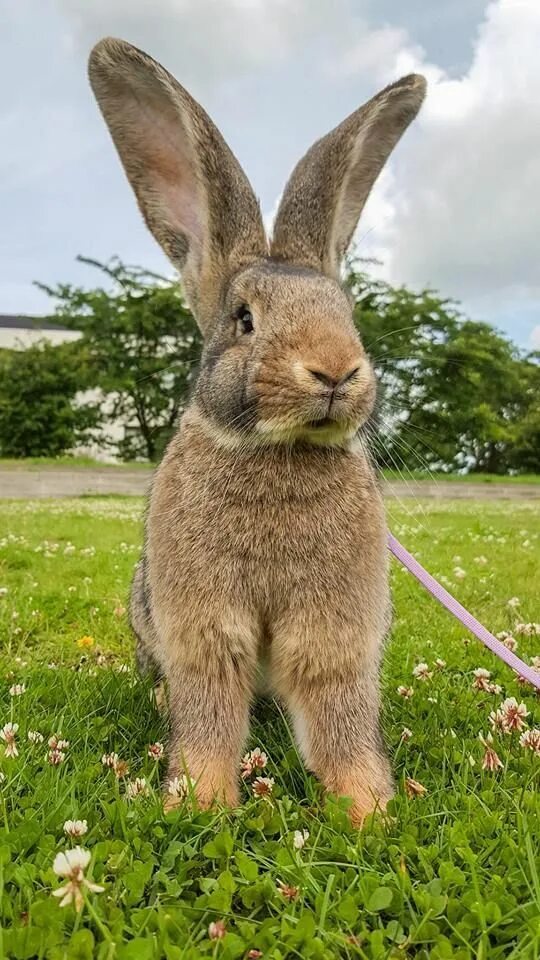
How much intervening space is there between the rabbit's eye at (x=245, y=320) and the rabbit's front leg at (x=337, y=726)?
1.20 meters

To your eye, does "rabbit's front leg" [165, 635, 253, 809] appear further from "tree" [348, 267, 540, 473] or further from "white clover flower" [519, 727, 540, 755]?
"tree" [348, 267, 540, 473]

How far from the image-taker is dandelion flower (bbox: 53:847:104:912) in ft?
7.13

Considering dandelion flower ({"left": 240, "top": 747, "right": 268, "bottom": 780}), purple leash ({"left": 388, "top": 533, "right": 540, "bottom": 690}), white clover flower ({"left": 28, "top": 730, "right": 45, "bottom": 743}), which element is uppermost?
purple leash ({"left": 388, "top": 533, "right": 540, "bottom": 690})

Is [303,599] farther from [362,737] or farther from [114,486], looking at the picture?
[114,486]

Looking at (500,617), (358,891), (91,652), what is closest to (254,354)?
(358,891)

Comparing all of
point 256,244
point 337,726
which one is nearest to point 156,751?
point 337,726

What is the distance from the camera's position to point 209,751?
10.3ft

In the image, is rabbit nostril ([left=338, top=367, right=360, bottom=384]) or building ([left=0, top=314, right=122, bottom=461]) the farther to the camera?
building ([left=0, top=314, right=122, bottom=461])

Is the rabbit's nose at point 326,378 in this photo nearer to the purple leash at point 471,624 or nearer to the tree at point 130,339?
the purple leash at point 471,624

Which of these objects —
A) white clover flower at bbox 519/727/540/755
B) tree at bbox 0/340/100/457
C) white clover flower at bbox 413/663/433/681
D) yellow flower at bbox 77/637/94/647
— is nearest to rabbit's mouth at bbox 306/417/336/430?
white clover flower at bbox 519/727/540/755

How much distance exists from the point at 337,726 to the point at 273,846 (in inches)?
23.0

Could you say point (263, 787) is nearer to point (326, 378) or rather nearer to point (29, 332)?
point (326, 378)

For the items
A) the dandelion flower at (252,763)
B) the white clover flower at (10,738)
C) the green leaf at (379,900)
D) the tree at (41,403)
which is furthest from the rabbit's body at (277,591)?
the tree at (41,403)

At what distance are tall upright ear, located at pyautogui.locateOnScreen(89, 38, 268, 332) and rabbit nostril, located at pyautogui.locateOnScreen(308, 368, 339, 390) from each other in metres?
0.90
